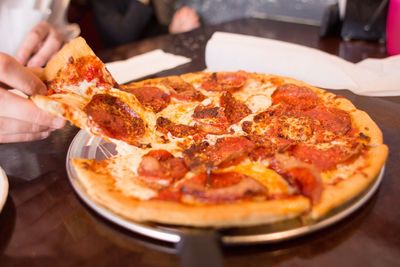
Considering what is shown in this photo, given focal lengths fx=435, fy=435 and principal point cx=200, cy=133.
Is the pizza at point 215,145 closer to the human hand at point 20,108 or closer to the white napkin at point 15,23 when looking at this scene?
the human hand at point 20,108

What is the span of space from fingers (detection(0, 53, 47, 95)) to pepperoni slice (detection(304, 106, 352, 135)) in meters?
0.74

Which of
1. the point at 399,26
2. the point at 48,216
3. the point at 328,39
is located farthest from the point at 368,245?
the point at 328,39

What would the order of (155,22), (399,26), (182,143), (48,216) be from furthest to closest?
(155,22) < (399,26) < (182,143) < (48,216)

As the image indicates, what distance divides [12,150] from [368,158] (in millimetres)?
957

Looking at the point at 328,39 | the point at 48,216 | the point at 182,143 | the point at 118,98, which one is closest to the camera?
the point at 48,216

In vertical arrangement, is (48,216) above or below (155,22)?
above

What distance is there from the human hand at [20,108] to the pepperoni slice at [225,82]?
1.91 feet

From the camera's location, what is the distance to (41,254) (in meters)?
0.83

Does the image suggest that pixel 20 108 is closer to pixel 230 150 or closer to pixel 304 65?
pixel 230 150

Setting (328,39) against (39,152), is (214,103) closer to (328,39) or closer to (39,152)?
(39,152)

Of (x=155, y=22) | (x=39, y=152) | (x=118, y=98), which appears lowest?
(x=155, y=22)

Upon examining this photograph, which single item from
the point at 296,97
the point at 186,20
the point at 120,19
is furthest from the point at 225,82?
the point at 120,19

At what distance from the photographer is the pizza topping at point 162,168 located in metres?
0.96

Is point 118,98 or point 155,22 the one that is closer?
point 118,98
